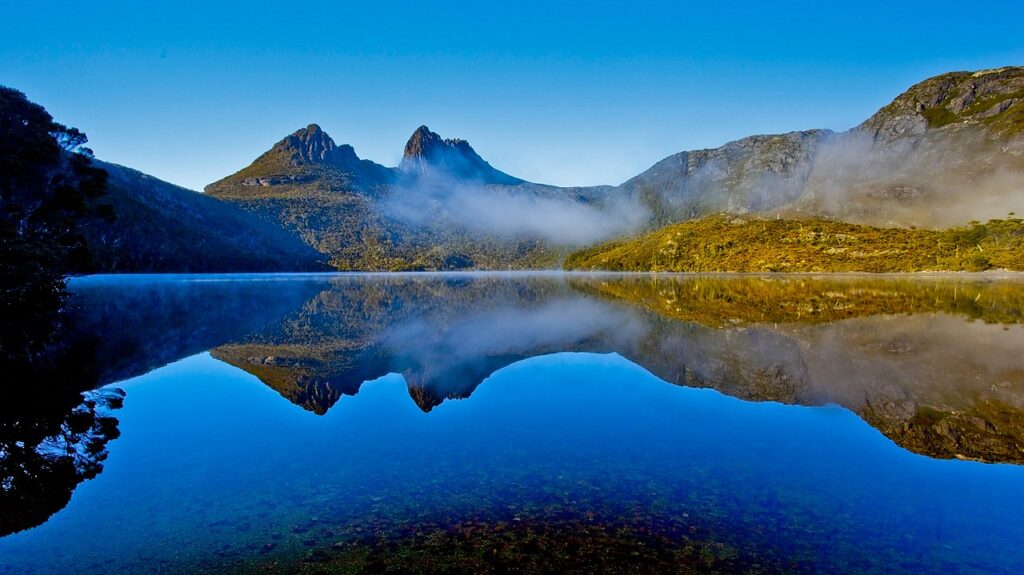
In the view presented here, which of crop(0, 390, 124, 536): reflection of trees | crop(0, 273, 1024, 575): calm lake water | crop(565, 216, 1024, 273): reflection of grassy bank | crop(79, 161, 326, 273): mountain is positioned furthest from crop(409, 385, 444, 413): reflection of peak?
crop(565, 216, 1024, 273): reflection of grassy bank

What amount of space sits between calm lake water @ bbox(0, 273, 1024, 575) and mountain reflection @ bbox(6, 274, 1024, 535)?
5.9 inches

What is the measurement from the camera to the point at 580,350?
25938mm

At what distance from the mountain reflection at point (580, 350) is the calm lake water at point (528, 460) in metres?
0.15

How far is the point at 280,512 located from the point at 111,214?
54.8 m

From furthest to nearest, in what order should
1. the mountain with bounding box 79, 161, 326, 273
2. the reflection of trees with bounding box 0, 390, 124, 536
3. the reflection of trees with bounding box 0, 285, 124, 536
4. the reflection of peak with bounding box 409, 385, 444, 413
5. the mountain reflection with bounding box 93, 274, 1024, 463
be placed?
the mountain with bounding box 79, 161, 326, 273 → the reflection of peak with bounding box 409, 385, 444, 413 → the mountain reflection with bounding box 93, 274, 1024, 463 → the reflection of trees with bounding box 0, 285, 124, 536 → the reflection of trees with bounding box 0, 390, 124, 536


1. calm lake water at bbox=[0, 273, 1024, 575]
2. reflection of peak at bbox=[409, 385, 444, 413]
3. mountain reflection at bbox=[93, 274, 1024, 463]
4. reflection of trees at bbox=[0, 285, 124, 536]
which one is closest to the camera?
calm lake water at bbox=[0, 273, 1024, 575]

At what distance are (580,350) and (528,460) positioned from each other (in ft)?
49.9

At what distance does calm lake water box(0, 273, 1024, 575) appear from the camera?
7.39 metres

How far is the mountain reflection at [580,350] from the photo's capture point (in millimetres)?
12375

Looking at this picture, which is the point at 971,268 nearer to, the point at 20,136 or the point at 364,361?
the point at 364,361

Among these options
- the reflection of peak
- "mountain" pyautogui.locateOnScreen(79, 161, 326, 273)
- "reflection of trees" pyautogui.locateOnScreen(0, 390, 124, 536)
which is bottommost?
the reflection of peak

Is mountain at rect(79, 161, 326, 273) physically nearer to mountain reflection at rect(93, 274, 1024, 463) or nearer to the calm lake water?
mountain reflection at rect(93, 274, 1024, 463)

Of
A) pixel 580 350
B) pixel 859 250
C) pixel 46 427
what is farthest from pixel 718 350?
pixel 859 250

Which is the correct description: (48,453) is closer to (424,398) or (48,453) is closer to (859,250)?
(424,398)
